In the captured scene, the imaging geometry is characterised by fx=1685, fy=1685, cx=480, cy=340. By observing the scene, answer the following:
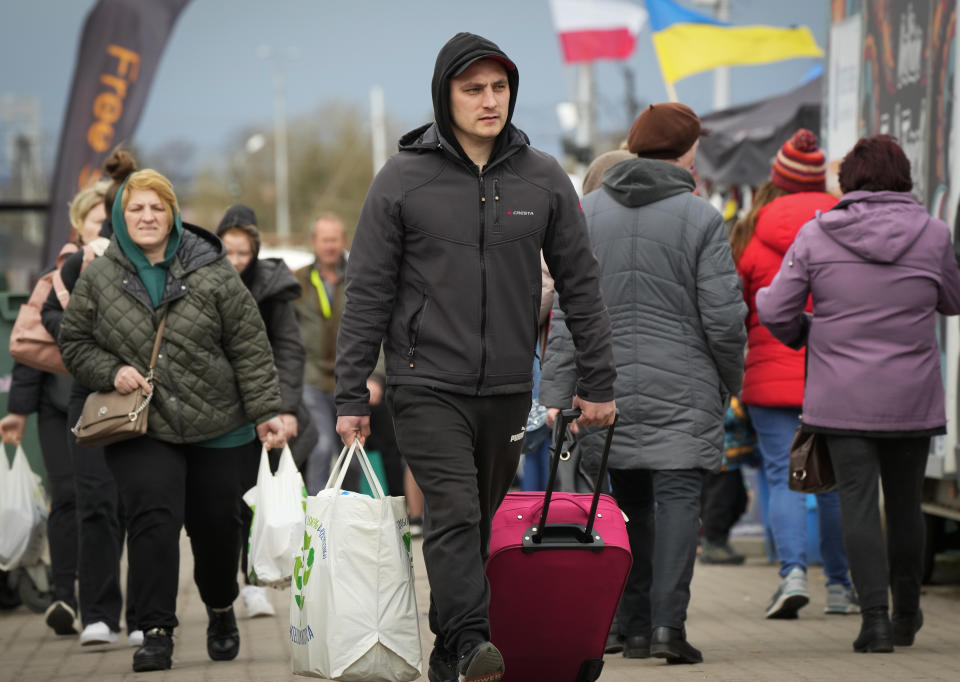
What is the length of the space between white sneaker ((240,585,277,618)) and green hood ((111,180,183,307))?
8.12 feet

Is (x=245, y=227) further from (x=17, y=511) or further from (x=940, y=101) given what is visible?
(x=940, y=101)

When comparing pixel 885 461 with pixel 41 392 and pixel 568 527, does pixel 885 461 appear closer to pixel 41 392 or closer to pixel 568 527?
pixel 568 527

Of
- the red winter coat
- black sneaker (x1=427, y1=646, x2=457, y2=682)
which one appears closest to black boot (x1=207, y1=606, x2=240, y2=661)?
black sneaker (x1=427, y1=646, x2=457, y2=682)

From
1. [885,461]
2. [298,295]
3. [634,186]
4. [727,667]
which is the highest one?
[634,186]

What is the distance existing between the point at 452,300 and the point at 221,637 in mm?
2538

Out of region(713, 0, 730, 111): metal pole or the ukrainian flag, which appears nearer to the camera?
the ukrainian flag

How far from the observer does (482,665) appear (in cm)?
488

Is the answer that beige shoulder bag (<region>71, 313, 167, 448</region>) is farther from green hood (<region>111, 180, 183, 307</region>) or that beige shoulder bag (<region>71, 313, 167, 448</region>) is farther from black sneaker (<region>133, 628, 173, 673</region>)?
black sneaker (<region>133, 628, 173, 673</region>)

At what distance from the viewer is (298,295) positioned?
8.27 meters

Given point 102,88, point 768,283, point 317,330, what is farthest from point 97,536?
point 102,88

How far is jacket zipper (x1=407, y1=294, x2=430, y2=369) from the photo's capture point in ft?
16.9

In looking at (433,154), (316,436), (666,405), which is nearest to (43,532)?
(316,436)

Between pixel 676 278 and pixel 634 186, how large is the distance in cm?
41

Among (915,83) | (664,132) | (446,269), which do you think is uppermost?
(915,83)
